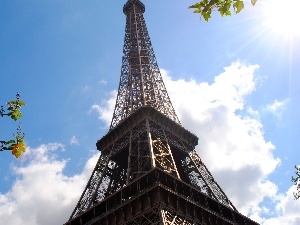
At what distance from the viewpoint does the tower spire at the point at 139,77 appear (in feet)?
176

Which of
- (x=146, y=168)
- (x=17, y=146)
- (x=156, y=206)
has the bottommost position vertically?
(x=17, y=146)

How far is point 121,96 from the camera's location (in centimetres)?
5709

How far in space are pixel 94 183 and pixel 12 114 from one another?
36.7 m

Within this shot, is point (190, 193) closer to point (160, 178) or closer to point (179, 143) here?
point (160, 178)

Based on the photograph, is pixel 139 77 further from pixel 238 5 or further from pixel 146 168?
pixel 238 5

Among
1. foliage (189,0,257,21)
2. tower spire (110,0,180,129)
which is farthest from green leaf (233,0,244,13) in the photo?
tower spire (110,0,180,129)

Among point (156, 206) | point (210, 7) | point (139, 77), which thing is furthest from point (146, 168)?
point (210, 7)

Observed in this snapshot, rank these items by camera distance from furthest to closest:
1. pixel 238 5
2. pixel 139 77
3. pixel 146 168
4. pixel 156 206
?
pixel 139 77
pixel 146 168
pixel 156 206
pixel 238 5

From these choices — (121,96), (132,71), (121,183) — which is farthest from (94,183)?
(132,71)

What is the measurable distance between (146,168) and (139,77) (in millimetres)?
23919

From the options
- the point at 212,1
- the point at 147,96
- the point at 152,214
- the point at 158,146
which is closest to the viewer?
the point at 212,1

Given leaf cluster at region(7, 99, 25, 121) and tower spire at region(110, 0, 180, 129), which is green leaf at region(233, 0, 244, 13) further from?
tower spire at region(110, 0, 180, 129)

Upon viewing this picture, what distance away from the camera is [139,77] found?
60.0 metres

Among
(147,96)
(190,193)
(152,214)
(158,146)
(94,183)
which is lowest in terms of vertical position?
(152,214)
